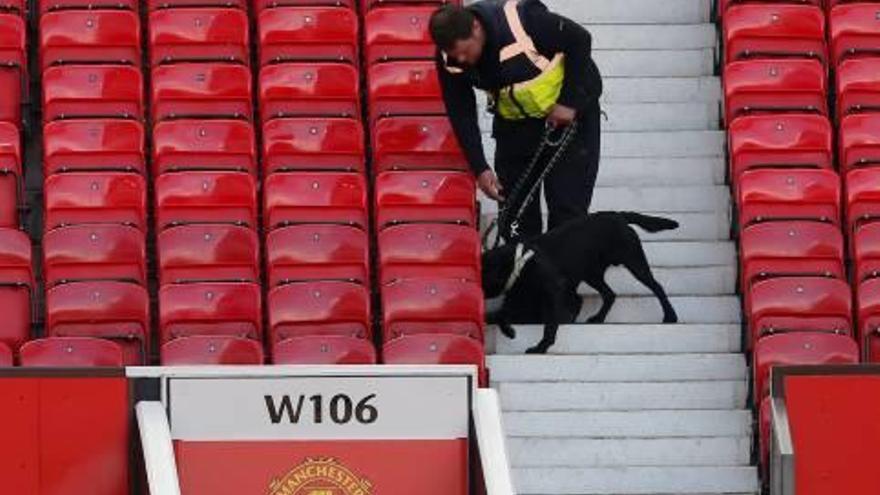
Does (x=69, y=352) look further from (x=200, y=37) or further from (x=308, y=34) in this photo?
(x=308, y=34)

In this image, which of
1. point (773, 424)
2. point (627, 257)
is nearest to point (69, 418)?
point (773, 424)

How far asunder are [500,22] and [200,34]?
1.91 metres

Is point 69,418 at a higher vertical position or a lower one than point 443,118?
lower

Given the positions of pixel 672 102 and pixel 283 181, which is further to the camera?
pixel 672 102

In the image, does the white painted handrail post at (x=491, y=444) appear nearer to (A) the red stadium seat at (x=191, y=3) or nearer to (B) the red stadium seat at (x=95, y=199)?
(B) the red stadium seat at (x=95, y=199)

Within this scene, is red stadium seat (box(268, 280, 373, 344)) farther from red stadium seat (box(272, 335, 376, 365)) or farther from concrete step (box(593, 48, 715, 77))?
concrete step (box(593, 48, 715, 77))

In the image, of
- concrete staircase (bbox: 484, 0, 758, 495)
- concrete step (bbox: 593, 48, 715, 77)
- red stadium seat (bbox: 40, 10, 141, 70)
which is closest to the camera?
concrete staircase (bbox: 484, 0, 758, 495)

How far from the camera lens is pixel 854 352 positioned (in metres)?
17.2

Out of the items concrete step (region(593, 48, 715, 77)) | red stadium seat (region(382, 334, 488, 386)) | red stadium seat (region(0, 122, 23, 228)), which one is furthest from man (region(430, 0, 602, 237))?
red stadium seat (region(0, 122, 23, 228))

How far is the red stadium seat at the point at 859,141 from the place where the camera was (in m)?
18.4

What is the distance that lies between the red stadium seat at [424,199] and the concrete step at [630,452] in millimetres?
1397

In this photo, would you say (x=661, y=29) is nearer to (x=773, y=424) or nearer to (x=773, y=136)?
(x=773, y=136)

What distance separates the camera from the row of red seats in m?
17.3

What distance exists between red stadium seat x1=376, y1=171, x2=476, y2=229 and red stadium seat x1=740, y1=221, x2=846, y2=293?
4.37 ft
